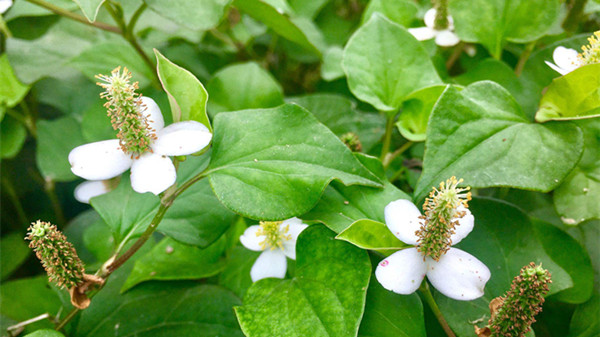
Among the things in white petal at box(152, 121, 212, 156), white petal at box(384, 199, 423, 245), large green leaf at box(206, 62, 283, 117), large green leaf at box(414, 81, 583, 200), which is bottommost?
large green leaf at box(206, 62, 283, 117)

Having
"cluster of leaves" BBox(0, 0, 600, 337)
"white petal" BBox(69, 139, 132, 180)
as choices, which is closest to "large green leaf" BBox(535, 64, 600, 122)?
"cluster of leaves" BBox(0, 0, 600, 337)

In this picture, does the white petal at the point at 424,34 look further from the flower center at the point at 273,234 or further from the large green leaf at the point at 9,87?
the large green leaf at the point at 9,87

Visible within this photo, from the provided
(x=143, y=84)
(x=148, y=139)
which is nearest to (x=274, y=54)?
(x=143, y=84)

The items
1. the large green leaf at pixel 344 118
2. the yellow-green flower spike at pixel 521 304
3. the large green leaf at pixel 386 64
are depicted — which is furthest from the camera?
the large green leaf at pixel 344 118

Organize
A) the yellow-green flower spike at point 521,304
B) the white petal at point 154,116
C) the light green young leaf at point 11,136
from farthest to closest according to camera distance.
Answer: the light green young leaf at point 11,136 < the white petal at point 154,116 < the yellow-green flower spike at point 521,304

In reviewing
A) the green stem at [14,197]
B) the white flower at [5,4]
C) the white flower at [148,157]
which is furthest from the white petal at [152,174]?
the green stem at [14,197]

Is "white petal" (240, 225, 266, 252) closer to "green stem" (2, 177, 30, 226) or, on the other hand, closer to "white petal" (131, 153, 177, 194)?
"white petal" (131, 153, 177, 194)

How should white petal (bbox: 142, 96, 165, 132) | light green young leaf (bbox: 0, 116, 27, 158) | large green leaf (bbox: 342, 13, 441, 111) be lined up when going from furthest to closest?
1. light green young leaf (bbox: 0, 116, 27, 158)
2. large green leaf (bbox: 342, 13, 441, 111)
3. white petal (bbox: 142, 96, 165, 132)
